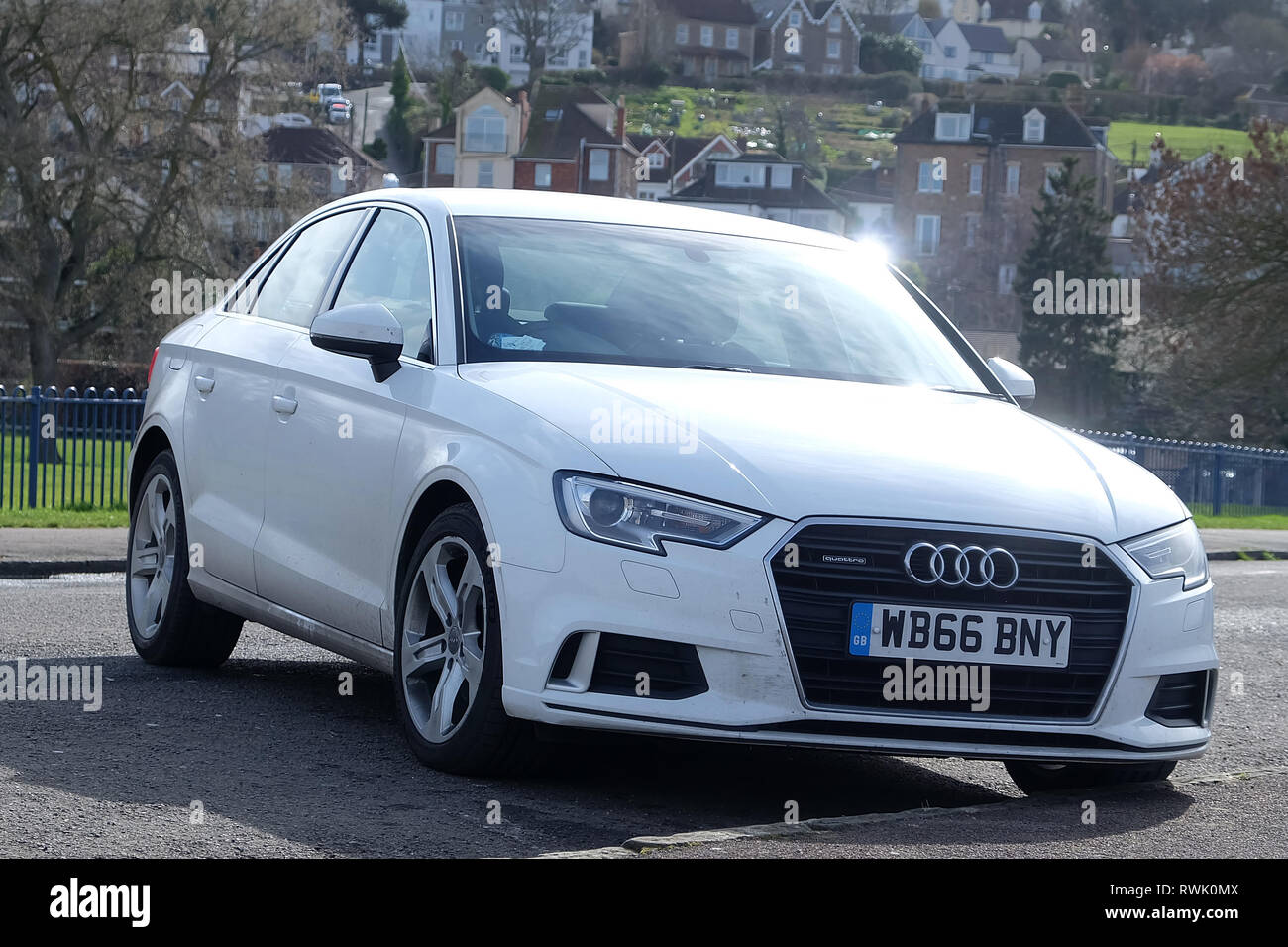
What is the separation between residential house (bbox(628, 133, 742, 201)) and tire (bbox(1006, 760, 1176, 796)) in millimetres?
121129

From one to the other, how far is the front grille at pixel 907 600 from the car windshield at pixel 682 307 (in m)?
1.26

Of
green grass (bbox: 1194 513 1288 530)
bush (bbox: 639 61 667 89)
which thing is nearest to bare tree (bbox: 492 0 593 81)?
bush (bbox: 639 61 667 89)

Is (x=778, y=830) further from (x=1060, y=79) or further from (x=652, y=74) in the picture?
(x=652, y=74)

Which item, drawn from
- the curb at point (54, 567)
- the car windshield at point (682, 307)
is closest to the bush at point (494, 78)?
the curb at point (54, 567)

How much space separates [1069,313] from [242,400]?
78441mm

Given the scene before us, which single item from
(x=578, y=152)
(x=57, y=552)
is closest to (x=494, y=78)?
(x=578, y=152)

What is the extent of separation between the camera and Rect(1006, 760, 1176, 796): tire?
6.05 m

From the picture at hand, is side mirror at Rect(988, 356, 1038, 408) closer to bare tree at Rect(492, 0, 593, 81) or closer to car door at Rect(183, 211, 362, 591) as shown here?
car door at Rect(183, 211, 362, 591)

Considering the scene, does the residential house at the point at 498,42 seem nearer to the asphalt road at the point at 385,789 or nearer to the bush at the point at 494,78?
the bush at the point at 494,78
